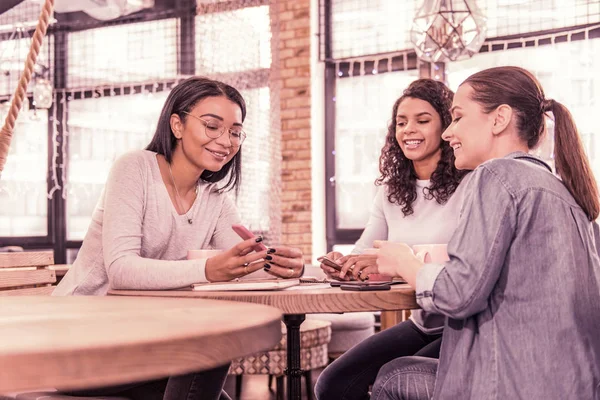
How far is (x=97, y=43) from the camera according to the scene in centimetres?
693

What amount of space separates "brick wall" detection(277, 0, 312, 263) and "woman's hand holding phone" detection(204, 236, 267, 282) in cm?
397

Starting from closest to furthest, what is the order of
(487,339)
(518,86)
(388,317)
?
1. (487,339)
2. (518,86)
3. (388,317)

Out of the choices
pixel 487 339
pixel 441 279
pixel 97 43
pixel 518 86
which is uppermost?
pixel 97 43

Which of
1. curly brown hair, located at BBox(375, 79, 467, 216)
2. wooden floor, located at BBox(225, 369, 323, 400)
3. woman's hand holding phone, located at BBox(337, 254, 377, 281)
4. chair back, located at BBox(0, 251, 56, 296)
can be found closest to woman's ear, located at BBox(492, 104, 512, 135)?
woman's hand holding phone, located at BBox(337, 254, 377, 281)

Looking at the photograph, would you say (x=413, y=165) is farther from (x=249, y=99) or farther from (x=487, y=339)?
(x=249, y=99)

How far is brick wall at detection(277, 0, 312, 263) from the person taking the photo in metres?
A: 5.62

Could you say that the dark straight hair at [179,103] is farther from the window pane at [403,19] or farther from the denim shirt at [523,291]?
the window pane at [403,19]

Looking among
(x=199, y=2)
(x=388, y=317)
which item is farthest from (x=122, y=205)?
(x=199, y=2)

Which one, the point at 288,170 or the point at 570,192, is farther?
the point at 288,170

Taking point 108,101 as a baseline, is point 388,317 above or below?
below

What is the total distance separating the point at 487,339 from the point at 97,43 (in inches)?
252

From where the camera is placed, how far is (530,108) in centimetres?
152

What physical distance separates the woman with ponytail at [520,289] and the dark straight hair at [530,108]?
7 cm

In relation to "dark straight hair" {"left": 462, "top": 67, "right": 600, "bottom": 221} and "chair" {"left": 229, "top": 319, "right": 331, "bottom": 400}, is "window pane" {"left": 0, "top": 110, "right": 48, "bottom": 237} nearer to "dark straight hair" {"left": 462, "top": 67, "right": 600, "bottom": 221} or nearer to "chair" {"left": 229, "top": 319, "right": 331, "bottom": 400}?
"chair" {"left": 229, "top": 319, "right": 331, "bottom": 400}
